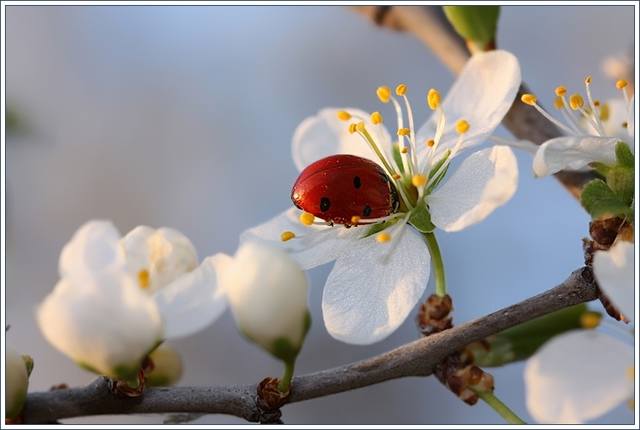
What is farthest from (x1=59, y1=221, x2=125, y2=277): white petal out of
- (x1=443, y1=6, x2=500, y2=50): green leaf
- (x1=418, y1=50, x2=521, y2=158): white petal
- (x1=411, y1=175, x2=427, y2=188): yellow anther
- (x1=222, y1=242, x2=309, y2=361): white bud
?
(x1=443, y1=6, x2=500, y2=50): green leaf

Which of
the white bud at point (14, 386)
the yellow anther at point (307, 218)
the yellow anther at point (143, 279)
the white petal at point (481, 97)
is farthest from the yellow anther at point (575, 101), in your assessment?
the white bud at point (14, 386)

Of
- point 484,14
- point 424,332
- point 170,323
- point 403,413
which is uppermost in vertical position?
point 484,14

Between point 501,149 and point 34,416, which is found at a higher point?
point 501,149

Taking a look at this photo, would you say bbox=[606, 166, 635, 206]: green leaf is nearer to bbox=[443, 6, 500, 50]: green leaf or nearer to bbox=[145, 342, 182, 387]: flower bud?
bbox=[443, 6, 500, 50]: green leaf

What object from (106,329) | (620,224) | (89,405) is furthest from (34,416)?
(620,224)

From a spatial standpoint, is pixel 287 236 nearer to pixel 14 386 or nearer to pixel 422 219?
pixel 422 219

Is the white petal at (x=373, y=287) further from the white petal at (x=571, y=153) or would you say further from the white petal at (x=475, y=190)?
the white petal at (x=571, y=153)

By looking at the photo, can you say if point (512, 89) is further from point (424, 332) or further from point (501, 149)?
point (424, 332)
